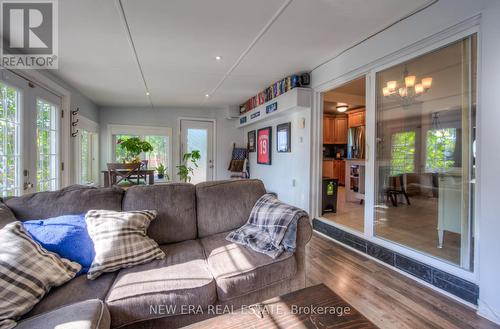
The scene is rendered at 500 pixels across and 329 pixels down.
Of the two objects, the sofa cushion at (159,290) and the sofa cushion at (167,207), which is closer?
the sofa cushion at (159,290)

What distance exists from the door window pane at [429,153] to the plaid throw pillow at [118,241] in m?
2.34

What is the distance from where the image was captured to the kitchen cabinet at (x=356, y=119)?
6355 mm

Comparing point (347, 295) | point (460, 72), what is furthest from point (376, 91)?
point (347, 295)

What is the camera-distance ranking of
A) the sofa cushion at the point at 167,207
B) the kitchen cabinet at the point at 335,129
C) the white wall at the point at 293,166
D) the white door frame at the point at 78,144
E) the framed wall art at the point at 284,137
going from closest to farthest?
1. the sofa cushion at the point at 167,207
2. the white wall at the point at 293,166
3. the white door frame at the point at 78,144
4. the framed wall art at the point at 284,137
5. the kitchen cabinet at the point at 335,129

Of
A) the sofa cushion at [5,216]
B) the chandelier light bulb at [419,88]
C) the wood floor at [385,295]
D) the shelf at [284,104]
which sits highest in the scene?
the shelf at [284,104]

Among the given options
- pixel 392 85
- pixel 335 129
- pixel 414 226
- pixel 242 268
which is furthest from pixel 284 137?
pixel 335 129

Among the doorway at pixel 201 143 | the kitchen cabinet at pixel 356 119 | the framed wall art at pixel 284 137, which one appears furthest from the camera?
the kitchen cabinet at pixel 356 119

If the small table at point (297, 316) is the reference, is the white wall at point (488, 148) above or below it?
above

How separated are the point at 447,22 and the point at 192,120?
505cm

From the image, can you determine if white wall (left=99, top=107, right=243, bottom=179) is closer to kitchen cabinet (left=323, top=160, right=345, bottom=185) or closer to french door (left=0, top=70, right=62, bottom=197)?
french door (left=0, top=70, right=62, bottom=197)

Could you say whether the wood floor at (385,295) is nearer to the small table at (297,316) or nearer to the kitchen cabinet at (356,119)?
the small table at (297,316)

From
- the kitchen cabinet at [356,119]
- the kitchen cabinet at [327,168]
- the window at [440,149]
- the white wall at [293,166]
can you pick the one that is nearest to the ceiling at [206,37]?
the white wall at [293,166]

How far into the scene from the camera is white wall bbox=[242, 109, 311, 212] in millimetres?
3664

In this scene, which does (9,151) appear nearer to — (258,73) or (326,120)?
(258,73)
